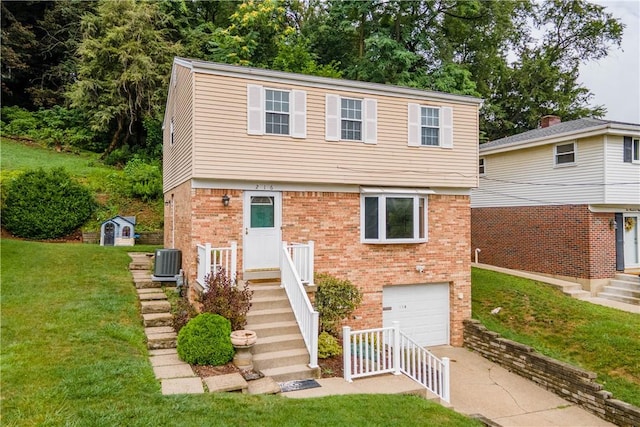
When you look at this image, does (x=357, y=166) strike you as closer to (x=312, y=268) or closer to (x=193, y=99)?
(x=312, y=268)

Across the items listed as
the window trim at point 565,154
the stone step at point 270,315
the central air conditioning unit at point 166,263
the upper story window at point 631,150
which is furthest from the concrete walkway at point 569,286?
the central air conditioning unit at point 166,263

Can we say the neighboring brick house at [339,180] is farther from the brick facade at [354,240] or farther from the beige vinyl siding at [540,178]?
the beige vinyl siding at [540,178]

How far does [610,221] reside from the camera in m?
15.3

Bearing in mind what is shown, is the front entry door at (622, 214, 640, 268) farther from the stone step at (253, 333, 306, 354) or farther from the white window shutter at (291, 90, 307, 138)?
the stone step at (253, 333, 306, 354)

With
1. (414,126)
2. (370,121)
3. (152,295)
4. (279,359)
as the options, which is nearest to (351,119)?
(370,121)

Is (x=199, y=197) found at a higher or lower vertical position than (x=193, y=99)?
lower

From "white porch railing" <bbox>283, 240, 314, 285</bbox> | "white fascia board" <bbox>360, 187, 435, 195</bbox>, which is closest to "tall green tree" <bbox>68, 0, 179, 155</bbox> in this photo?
"white fascia board" <bbox>360, 187, 435, 195</bbox>

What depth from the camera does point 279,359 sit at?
307 inches

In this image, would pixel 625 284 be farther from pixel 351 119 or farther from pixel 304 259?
pixel 304 259

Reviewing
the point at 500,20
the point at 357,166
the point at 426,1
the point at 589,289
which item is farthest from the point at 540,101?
the point at 357,166

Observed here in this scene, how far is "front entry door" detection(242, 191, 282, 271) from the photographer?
10188mm

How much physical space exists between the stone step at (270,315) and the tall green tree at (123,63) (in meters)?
21.1

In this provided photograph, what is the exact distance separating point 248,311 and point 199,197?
116 inches

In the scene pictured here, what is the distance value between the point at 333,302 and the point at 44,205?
1585 cm
